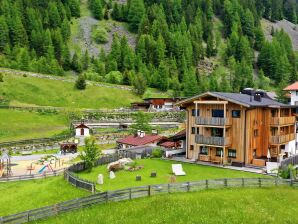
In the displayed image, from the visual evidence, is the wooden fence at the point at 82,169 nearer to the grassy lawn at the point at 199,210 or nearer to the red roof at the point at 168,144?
the grassy lawn at the point at 199,210

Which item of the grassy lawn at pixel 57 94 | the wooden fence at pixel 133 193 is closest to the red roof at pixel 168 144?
the wooden fence at pixel 133 193

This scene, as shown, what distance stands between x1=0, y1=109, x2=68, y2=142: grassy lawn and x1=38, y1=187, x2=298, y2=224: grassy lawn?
46689 millimetres

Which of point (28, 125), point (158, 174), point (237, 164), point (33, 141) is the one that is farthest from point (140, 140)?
point (28, 125)

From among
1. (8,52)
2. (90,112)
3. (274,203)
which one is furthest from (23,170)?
(8,52)

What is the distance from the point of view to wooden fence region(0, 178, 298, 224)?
78.7 ft

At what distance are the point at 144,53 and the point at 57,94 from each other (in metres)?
56.6

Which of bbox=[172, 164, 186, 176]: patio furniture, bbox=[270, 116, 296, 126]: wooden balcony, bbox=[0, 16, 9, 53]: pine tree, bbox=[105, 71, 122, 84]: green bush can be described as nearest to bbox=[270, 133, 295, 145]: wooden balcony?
bbox=[270, 116, 296, 126]: wooden balcony

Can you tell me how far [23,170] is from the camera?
47500 mm

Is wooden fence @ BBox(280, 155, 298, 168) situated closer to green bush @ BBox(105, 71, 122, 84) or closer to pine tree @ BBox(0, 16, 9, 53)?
green bush @ BBox(105, 71, 122, 84)

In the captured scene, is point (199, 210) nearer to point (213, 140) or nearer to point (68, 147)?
point (213, 140)

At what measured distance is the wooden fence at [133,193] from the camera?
24000mm

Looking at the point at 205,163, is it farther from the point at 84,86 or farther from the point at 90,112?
the point at 84,86

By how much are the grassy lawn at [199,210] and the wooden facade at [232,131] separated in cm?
1460

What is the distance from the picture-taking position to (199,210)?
80.2 ft
